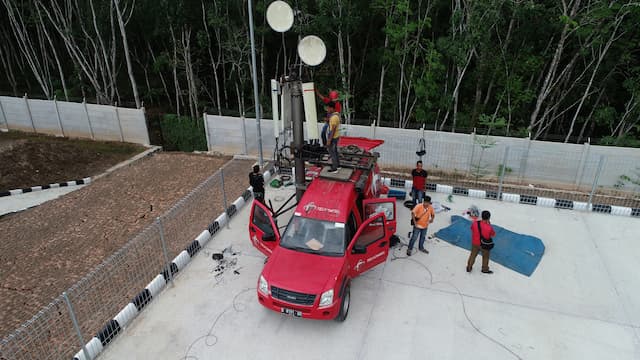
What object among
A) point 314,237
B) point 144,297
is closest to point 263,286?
point 314,237

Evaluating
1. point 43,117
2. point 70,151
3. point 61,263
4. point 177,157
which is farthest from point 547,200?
point 43,117

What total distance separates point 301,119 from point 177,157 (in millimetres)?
9835

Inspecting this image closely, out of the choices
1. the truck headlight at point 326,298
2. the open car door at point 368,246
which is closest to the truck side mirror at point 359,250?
the open car door at point 368,246

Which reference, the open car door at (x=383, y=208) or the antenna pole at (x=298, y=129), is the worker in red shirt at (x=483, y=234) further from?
the antenna pole at (x=298, y=129)

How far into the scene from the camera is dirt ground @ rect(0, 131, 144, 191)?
1476 centimetres

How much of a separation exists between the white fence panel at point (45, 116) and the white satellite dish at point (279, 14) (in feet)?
49.4

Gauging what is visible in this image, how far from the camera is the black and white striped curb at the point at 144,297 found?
651 centimetres

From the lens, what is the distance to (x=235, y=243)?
947 cm

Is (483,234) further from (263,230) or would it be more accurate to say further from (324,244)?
(263,230)

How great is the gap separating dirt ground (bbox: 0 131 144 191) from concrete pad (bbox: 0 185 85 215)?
2.50ft

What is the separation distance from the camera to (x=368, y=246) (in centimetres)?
747

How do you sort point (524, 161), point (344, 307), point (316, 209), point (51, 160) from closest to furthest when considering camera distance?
point (344, 307) < point (316, 209) < point (524, 161) < point (51, 160)

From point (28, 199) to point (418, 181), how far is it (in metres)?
12.8

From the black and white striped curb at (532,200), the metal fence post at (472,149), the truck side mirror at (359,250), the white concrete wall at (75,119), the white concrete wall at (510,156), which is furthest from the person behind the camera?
the white concrete wall at (75,119)
